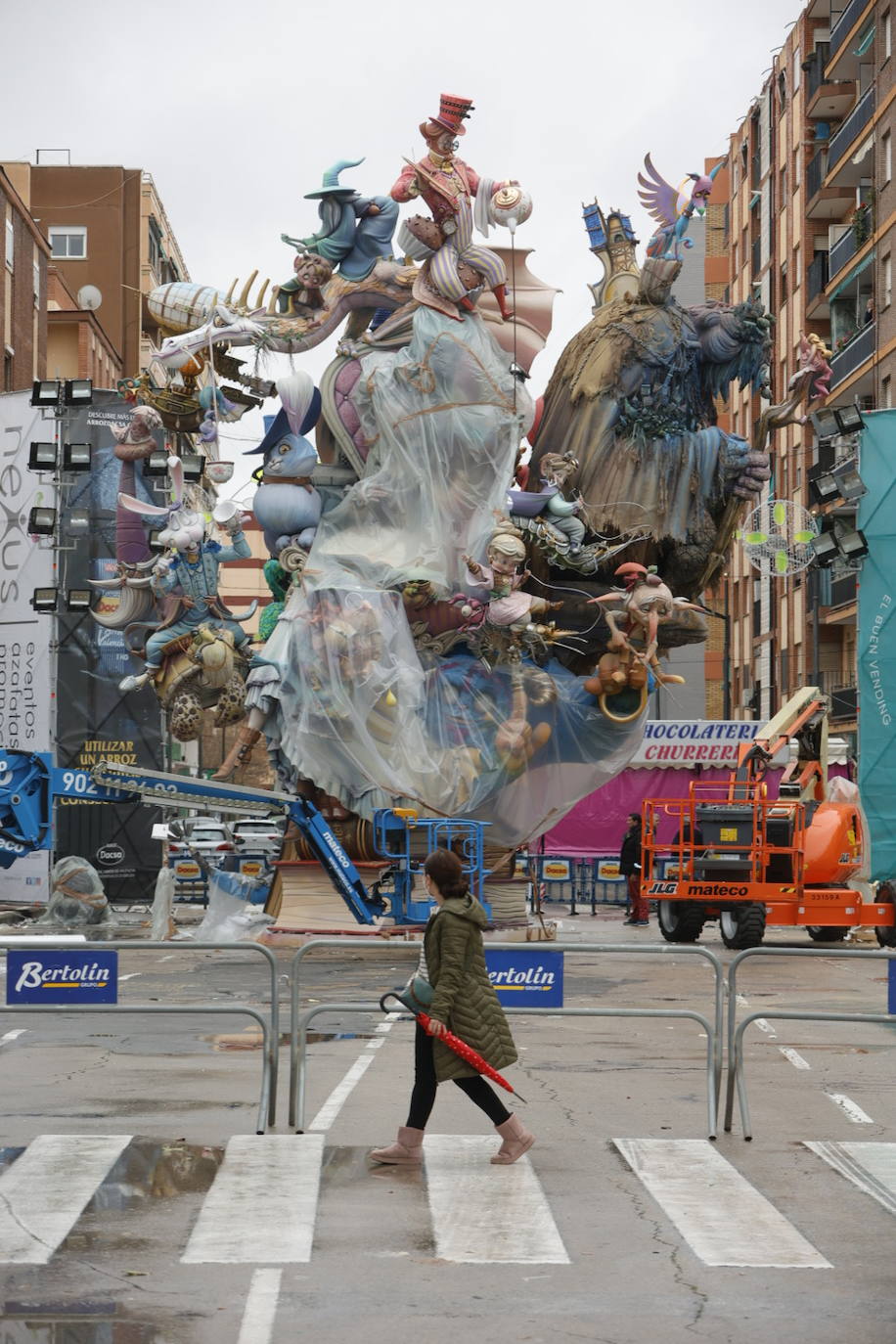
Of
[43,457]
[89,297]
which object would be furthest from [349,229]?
[89,297]

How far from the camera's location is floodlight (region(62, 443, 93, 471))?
113ft

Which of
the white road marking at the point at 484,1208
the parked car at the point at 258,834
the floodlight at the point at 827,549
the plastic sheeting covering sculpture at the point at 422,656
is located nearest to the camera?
the white road marking at the point at 484,1208

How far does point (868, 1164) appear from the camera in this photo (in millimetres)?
10555

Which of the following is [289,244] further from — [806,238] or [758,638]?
[758,638]

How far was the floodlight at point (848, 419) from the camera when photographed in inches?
1318

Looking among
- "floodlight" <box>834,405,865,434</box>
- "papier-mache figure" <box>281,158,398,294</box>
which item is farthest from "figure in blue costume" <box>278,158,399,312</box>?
"floodlight" <box>834,405,865,434</box>

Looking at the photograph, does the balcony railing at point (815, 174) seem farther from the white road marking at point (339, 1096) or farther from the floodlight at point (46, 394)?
the white road marking at point (339, 1096)

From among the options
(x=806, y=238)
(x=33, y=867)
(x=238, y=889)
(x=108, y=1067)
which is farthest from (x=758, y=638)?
(x=108, y=1067)

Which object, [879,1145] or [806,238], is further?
[806,238]

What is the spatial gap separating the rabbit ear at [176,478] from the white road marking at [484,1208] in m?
20.8

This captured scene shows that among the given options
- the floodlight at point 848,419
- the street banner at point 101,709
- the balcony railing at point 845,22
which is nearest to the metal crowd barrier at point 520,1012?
the floodlight at point 848,419

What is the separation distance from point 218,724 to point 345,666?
4.43 meters

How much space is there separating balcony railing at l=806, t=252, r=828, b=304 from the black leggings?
5788 cm

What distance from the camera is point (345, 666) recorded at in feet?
90.4
